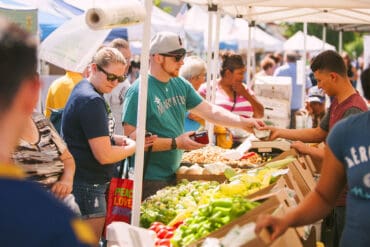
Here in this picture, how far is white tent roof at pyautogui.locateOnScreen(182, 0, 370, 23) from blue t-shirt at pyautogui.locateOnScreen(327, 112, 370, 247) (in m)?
3.93

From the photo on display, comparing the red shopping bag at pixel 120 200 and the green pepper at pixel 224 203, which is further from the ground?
the green pepper at pixel 224 203

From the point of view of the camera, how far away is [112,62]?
18.1 ft

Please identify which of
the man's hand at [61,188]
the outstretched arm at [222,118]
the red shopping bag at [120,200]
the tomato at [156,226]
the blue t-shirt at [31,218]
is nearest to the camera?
the blue t-shirt at [31,218]

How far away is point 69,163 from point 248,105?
15.9ft

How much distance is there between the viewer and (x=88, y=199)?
554 cm

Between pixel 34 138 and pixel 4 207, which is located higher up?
pixel 4 207

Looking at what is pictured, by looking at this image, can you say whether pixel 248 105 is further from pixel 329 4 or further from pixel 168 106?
pixel 168 106

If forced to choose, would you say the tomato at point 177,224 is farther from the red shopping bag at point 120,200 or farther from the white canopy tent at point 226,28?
the white canopy tent at point 226,28

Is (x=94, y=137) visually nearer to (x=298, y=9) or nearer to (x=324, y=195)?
(x=324, y=195)

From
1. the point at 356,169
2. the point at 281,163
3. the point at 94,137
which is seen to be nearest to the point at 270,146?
the point at 281,163

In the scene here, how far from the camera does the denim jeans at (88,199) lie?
5.50 metres

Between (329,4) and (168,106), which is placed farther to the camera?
(329,4)

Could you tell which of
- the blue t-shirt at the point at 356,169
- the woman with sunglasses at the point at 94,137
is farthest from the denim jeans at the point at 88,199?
the blue t-shirt at the point at 356,169

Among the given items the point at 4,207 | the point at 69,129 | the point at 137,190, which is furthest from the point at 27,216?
the point at 69,129
